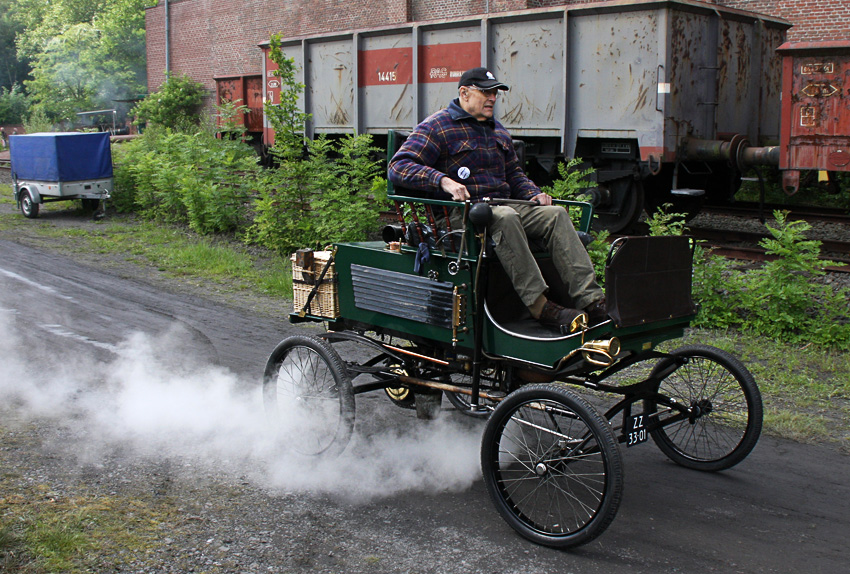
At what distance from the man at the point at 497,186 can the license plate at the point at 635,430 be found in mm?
542

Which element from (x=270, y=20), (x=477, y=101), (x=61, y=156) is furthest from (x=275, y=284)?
(x=270, y=20)

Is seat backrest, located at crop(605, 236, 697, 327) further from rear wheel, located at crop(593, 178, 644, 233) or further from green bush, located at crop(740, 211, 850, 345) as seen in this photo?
rear wheel, located at crop(593, 178, 644, 233)

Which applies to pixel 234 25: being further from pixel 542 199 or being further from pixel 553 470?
pixel 553 470

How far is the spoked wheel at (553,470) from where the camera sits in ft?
12.0

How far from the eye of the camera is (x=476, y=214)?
162 inches

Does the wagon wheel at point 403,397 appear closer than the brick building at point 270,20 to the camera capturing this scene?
Yes

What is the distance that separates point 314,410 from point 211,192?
965 cm

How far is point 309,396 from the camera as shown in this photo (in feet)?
16.8

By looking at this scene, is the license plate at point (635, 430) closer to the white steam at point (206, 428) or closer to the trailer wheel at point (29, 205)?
the white steam at point (206, 428)

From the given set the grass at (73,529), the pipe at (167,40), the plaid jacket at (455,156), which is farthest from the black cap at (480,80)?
the pipe at (167,40)

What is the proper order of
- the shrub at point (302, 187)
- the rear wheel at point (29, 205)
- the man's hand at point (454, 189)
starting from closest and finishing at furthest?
1. the man's hand at point (454, 189)
2. the shrub at point (302, 187)
3. the rear wheel at point (29, 205)

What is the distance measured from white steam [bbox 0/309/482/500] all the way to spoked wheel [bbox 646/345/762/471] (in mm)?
1191

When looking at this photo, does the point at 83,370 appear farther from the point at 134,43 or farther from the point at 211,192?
the point at 134,43

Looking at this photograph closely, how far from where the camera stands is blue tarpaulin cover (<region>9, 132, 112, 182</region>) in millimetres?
16734
